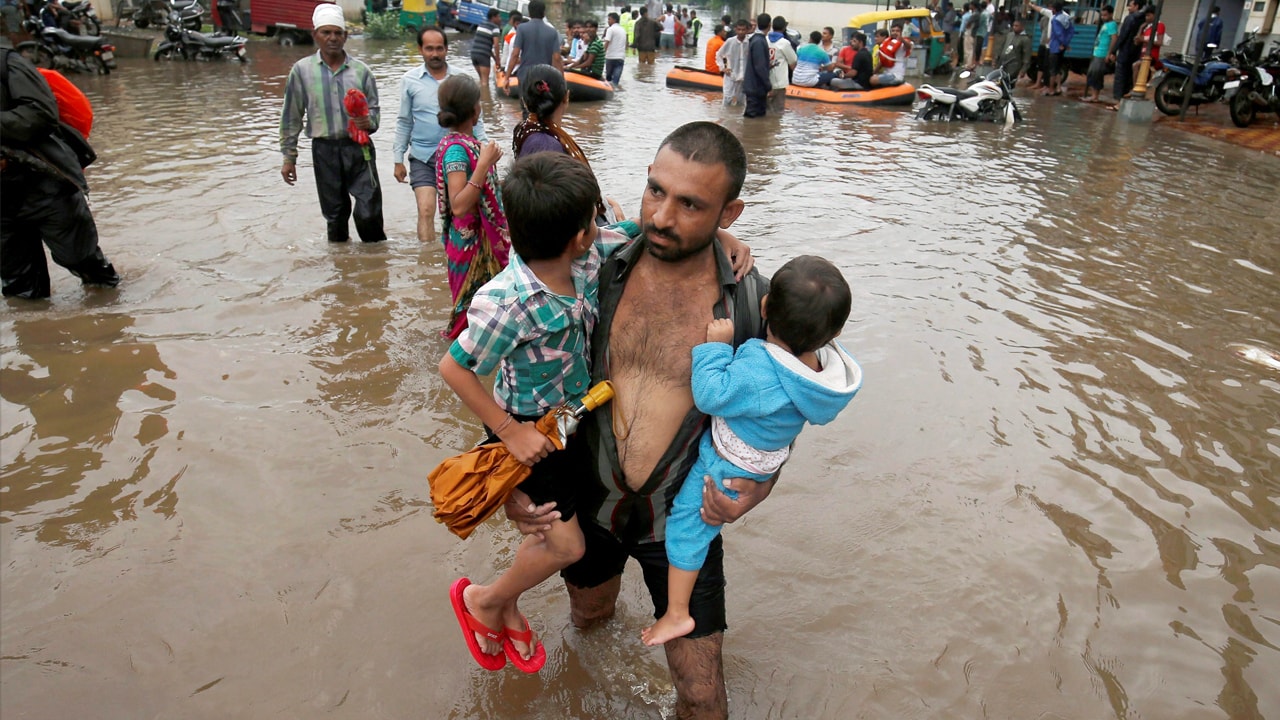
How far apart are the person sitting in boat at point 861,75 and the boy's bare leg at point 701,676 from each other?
17.1 meters

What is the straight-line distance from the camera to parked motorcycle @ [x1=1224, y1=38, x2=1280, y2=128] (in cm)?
1330

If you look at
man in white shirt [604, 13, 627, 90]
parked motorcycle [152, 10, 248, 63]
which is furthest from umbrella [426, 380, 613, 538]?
parked motorcycle [152, 10, 248, 63]

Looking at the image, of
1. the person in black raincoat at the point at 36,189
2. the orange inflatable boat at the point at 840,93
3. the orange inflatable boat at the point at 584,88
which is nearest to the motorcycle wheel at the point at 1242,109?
the orange inflatable boat at the point at 840,93

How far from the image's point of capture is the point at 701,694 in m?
2.37

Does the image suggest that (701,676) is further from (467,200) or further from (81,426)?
(81,426)

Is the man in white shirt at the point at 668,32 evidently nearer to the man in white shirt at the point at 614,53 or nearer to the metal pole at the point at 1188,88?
the man in white shirt at the point at 614,53

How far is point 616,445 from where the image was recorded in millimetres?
2350

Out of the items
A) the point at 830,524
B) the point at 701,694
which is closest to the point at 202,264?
the point at 830,524

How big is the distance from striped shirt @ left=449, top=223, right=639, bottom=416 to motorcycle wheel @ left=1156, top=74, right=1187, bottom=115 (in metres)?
16.4

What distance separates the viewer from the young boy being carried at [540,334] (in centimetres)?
211

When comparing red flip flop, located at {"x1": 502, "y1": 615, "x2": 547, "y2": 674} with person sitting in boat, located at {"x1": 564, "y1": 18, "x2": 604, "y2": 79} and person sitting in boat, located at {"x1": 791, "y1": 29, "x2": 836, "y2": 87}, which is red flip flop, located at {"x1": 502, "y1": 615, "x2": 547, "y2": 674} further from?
person sitting in boat, located at {"x1": 791, "y1": 29, "x2": 836, "y2": 87}

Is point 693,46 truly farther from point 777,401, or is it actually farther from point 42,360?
point 777,401

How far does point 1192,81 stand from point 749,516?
14.8 meters

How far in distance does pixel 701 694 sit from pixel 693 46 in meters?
32.2
